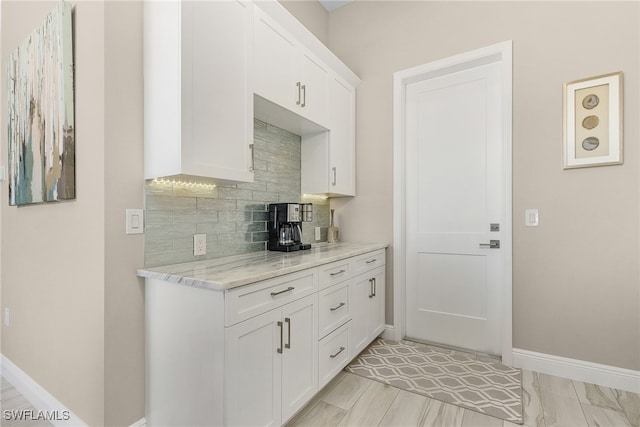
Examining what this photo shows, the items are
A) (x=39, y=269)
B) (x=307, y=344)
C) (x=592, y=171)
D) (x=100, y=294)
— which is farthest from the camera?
(x=592, y=171)

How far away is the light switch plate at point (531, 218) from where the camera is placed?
225cm

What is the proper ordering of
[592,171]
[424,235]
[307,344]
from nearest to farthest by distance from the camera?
[307,344]
[592,171]
[424,235]

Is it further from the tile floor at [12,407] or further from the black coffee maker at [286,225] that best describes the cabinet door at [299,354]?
the tile floor at [12,407]

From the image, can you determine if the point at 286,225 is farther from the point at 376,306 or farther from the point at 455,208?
the point at 455,208

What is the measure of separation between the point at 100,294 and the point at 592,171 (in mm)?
2981

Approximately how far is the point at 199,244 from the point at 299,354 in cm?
86

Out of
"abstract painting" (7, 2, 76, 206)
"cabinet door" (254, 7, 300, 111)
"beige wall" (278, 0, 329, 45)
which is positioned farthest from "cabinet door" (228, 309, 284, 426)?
"beige wall" (278, 0, 329, 45)

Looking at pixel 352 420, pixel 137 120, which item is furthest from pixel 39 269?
pixel 352 420

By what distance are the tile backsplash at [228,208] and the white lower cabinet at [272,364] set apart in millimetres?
666

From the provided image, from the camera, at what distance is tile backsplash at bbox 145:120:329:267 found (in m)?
1.66

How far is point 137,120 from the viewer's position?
1.57 meters

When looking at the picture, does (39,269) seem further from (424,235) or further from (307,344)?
(424,235)

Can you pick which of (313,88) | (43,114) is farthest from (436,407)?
(43,114)

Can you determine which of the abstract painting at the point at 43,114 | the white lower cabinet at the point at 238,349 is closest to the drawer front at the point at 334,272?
the white lower cabinet at the point at 238,349
